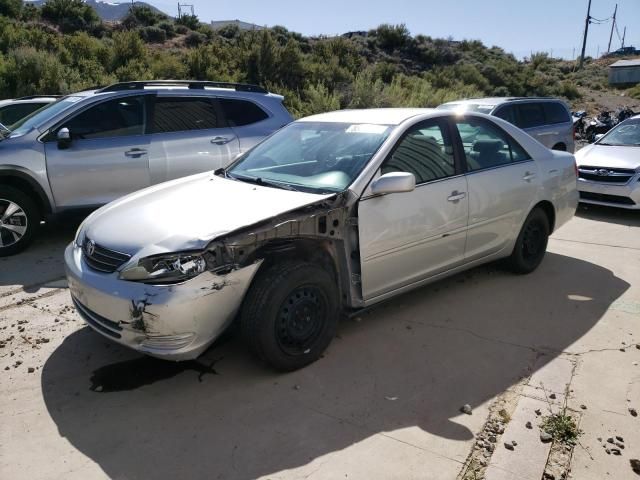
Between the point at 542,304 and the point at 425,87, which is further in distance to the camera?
the point at 425,87

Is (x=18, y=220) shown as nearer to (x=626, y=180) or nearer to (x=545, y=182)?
(x=545, y=182)

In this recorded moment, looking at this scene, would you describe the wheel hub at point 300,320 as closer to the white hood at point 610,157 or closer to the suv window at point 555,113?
the white hood at point 610,157

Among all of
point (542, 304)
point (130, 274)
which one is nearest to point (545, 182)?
point (542, 304)

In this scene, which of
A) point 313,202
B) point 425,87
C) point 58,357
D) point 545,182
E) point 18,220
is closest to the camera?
point 313,202

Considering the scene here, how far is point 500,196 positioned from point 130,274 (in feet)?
10.8

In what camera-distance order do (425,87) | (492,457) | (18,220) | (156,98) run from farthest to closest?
(425,87), (156,98), (18,220), (492,457)

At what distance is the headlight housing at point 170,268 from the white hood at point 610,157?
760cm

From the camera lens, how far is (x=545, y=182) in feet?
17.8

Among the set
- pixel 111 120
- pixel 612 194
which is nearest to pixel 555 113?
pixel 612 194

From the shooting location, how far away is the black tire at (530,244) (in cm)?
539

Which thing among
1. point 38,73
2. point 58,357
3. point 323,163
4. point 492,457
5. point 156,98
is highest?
point 38,73

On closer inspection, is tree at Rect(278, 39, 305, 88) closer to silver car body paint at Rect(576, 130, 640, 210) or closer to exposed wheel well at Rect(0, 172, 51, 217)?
silver car body paint at Rect(576, 130, 640, 210)

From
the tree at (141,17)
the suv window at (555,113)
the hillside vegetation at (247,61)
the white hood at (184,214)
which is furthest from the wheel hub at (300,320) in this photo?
the tree at (141,17)

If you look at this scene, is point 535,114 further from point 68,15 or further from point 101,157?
point 68,15
